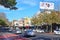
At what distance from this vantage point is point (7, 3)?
30703 millimetres

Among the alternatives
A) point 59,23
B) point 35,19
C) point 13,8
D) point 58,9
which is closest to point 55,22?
point 59,23

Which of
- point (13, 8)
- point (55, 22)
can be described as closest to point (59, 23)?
point (55, 22)

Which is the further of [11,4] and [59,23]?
[59,23]

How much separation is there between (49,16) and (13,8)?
139 ft

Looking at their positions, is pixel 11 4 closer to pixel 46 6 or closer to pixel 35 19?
pixel 46 6

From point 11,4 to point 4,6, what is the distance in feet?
4.28

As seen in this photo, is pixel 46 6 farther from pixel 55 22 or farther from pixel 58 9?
pixel 58 9

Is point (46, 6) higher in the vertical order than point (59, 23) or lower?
higher

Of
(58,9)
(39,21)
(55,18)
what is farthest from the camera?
(39,21)

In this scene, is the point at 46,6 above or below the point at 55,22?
above

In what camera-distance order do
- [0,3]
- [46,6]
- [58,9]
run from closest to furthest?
[0,3], [46,6], [58,9]

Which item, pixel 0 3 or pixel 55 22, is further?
pixel 55 22

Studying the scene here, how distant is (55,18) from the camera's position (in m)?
72.3

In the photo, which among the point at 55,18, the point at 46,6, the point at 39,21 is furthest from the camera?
the point at 39,21
